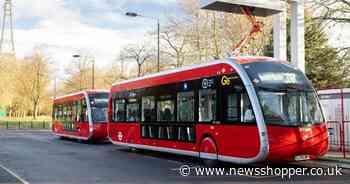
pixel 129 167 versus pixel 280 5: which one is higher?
pixel 280 5

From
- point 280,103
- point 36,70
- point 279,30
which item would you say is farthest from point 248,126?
point 36,70

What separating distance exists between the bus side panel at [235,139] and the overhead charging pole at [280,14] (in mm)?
7329

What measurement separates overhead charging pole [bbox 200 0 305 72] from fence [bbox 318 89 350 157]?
192cm

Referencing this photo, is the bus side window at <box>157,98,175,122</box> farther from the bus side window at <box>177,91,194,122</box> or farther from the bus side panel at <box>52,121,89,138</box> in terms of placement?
the bus side panel at <box>52,121,89,138</box>

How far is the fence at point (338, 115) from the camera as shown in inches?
783

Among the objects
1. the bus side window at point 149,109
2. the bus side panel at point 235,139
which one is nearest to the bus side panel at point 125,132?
the bus side window at point 149,109

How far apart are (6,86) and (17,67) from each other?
4501mm

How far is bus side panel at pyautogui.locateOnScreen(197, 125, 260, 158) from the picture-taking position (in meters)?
14.6

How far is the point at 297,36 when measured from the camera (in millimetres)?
23000

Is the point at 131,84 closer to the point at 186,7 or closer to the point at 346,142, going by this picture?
the point at 346,142

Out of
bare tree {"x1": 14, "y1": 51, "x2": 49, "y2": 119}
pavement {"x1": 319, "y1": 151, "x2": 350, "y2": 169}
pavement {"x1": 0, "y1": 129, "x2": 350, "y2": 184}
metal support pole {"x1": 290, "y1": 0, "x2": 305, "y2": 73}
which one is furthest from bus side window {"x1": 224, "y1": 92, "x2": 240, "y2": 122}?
bare tree {"x1": 14, "y1": 51, "x2": 49, "y2": 119}

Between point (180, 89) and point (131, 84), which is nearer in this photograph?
point (180, 89)

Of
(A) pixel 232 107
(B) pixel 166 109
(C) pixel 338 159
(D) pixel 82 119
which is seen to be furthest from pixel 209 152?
(D) pixel 82 119

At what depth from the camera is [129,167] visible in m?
16.9
